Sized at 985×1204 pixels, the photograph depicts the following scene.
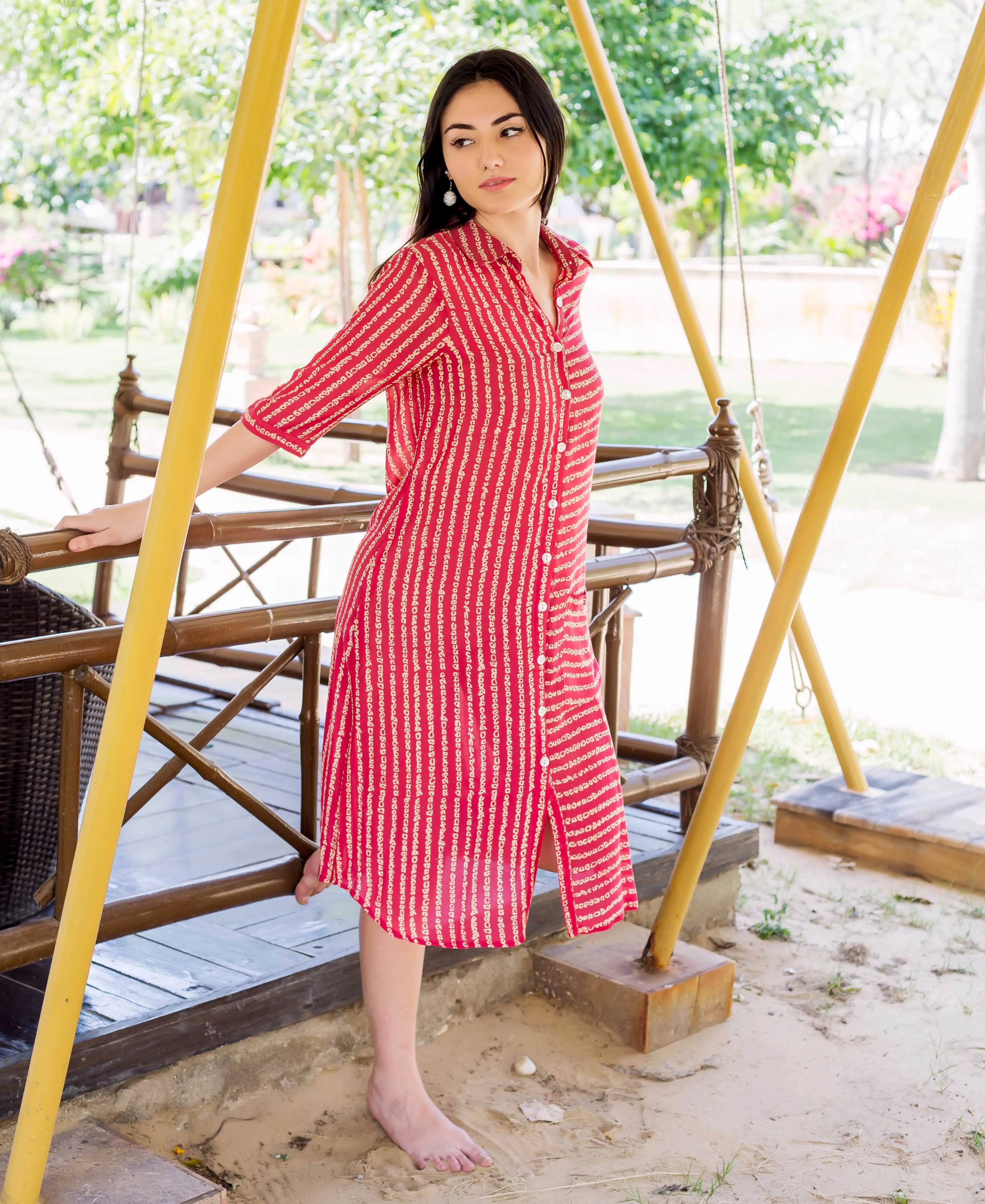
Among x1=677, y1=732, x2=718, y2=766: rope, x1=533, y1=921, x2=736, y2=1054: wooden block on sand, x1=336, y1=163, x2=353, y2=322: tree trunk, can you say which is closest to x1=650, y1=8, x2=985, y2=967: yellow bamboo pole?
x1=533, y1=921, x2=736, y2=1054: wooden block on sand

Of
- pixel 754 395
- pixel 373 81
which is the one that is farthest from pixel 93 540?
pixel 373 81

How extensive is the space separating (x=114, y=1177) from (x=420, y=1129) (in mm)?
544

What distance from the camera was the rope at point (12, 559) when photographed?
1.86 metres

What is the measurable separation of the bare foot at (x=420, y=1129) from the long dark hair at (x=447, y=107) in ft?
4.35

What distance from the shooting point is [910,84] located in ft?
95.3

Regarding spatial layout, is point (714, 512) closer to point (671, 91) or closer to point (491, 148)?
point (491, 148)

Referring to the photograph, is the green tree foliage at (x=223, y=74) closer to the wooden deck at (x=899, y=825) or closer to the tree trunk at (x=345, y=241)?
the tree trunk at (x=345, y=241)

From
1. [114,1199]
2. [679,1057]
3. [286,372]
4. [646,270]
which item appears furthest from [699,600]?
[646,270]

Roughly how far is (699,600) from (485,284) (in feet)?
4.34

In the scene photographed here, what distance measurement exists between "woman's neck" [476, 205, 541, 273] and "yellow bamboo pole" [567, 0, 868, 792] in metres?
1.08

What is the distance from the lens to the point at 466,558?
2119 mm

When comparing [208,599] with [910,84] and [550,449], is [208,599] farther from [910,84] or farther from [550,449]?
[910,84]

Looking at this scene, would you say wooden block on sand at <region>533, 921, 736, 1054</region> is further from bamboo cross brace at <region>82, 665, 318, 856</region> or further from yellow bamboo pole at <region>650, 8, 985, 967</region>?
bamboo cross brace at <region>82, 665, 318, 856</region>

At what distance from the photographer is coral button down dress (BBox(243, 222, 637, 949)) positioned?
2074 millimetres
